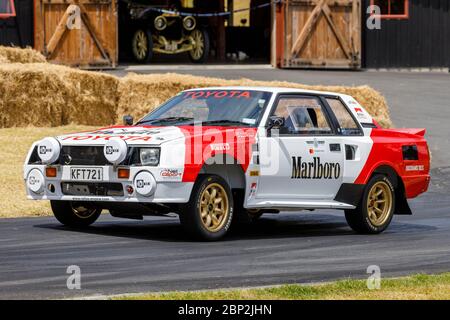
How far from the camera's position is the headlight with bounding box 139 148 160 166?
11.5 m

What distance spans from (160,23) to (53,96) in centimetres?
1107

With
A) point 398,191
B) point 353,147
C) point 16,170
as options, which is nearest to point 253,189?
point 353,147

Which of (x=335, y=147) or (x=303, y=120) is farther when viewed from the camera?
(x=335, y=147)

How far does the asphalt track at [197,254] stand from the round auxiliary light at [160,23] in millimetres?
16922

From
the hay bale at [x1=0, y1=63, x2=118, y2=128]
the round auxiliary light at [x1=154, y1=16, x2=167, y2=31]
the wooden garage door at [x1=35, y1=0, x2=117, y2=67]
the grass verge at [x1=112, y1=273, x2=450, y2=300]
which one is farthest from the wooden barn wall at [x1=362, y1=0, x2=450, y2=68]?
the grass verge at [x1=112, y1=273, x2=450, y2=300]

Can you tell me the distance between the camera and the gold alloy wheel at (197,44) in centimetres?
3209

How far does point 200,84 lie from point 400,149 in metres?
8.02

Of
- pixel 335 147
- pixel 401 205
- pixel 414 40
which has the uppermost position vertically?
pixel 414 40

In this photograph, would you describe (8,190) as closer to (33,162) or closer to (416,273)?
(33,162)

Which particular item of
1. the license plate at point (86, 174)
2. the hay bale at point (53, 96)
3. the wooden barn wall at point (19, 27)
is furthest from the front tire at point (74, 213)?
the wooden barn wall at point (19, 27)

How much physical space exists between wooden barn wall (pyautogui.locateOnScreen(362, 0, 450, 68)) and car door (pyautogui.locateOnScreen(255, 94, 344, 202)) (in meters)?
18.9

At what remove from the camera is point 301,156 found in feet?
41.9

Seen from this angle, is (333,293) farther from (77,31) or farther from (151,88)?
(77,31)

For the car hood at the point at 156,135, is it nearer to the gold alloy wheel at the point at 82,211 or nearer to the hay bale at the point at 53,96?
the gold alloy wheel at the point at 82,211
